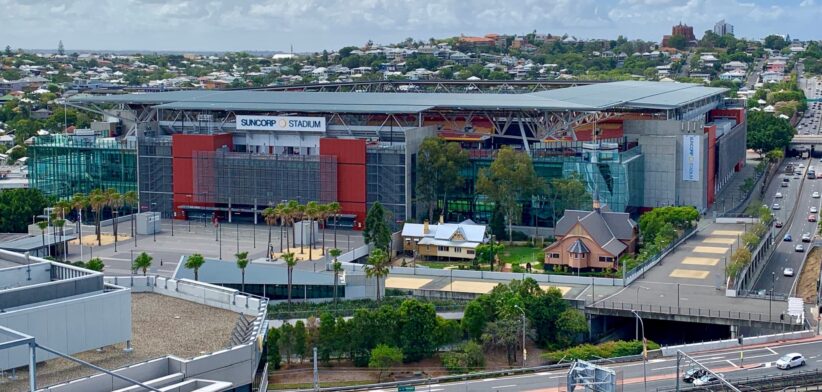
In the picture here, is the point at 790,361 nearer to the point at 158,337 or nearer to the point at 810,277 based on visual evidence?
the point at 810,277

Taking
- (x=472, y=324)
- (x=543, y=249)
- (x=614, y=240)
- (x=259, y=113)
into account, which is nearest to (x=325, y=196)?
(x=259, y=113)

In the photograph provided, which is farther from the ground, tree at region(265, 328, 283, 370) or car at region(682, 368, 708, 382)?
car at region(682, 368, 708, 382)

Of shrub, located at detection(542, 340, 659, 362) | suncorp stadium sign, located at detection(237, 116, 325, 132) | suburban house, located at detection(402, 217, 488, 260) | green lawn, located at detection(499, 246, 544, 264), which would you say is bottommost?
shrub, located at detection(542, 340, 659, 362)

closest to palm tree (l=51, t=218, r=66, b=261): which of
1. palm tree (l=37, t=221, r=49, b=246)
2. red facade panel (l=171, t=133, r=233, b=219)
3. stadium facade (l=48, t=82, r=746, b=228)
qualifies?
palm tree (l=37, t=221, r=49, b=246)

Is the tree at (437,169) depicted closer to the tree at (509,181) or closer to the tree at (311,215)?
the tree at (509,181)

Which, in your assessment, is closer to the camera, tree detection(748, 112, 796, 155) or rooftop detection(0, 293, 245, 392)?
rooftop detection(0, 293, 245, 392)

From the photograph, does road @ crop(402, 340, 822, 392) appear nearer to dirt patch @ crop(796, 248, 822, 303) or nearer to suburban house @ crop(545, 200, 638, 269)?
dirt patch @ crop(796, 248, 822, 303)

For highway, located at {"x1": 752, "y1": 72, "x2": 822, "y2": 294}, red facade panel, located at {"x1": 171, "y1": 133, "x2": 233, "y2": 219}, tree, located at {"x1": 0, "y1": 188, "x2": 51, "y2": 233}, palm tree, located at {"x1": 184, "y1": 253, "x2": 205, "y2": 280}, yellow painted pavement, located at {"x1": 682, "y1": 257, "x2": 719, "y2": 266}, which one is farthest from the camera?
red facade panel, located at {"x1": 171, "y1": 133, "x2": 233, "y2": 219}
